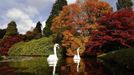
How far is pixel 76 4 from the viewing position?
56406 mm

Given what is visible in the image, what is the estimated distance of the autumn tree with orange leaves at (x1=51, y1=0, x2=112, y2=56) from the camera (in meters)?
55.0

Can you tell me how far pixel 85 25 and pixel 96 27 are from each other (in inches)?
102

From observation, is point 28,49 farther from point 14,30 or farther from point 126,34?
point 126,34

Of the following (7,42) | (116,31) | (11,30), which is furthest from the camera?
(11,30)

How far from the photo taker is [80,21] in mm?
55531

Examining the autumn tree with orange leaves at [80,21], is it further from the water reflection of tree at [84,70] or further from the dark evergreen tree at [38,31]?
the dark evergreen tree at [38,31]

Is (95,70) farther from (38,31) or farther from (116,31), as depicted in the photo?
(38,31)

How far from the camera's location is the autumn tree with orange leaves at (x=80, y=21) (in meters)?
55.0

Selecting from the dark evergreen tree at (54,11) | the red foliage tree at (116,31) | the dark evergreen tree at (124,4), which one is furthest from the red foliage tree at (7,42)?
the red foliage tree at (116,31)

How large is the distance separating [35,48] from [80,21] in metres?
15.9

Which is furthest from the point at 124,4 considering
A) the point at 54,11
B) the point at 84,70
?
the point at 84,70

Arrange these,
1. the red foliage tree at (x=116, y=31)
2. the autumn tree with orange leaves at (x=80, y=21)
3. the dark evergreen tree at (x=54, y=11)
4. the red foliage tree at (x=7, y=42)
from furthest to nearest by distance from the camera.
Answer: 1. the red foliage tree at (x=7, y=42)
2. the dark evergreen tree at (x=54, y=11)
3. the autumn tree with orange leaves at (x=80, y=21)
4. the red foliage tree at (x=116, y=31)

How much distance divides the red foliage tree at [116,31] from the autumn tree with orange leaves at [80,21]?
3.90 metres

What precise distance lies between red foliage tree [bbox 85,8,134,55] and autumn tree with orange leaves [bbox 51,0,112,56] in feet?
12.8
